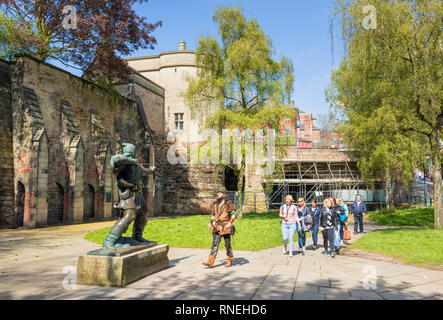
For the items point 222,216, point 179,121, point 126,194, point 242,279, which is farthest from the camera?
point 179,121

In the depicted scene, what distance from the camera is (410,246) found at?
9.13 meters

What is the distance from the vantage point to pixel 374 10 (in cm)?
1191

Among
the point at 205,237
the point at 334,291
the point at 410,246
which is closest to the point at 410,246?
the point at 410,246

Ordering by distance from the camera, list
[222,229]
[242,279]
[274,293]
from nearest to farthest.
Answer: [274,293]
[242,279]
[222,229]

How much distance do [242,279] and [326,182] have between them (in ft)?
76.0

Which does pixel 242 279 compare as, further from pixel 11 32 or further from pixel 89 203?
pixel 11 32

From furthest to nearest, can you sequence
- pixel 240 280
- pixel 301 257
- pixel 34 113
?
pixel 34 113 → pixel 301 257 → pixel 240 280

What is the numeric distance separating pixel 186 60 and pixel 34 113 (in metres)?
15.6

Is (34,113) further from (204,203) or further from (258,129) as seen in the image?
(204,203)

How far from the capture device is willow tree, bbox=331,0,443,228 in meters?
11.9

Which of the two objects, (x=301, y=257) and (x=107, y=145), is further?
(x=107, y=145)

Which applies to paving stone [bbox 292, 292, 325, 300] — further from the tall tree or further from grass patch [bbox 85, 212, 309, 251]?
the tall tree

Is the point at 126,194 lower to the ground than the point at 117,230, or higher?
higher
